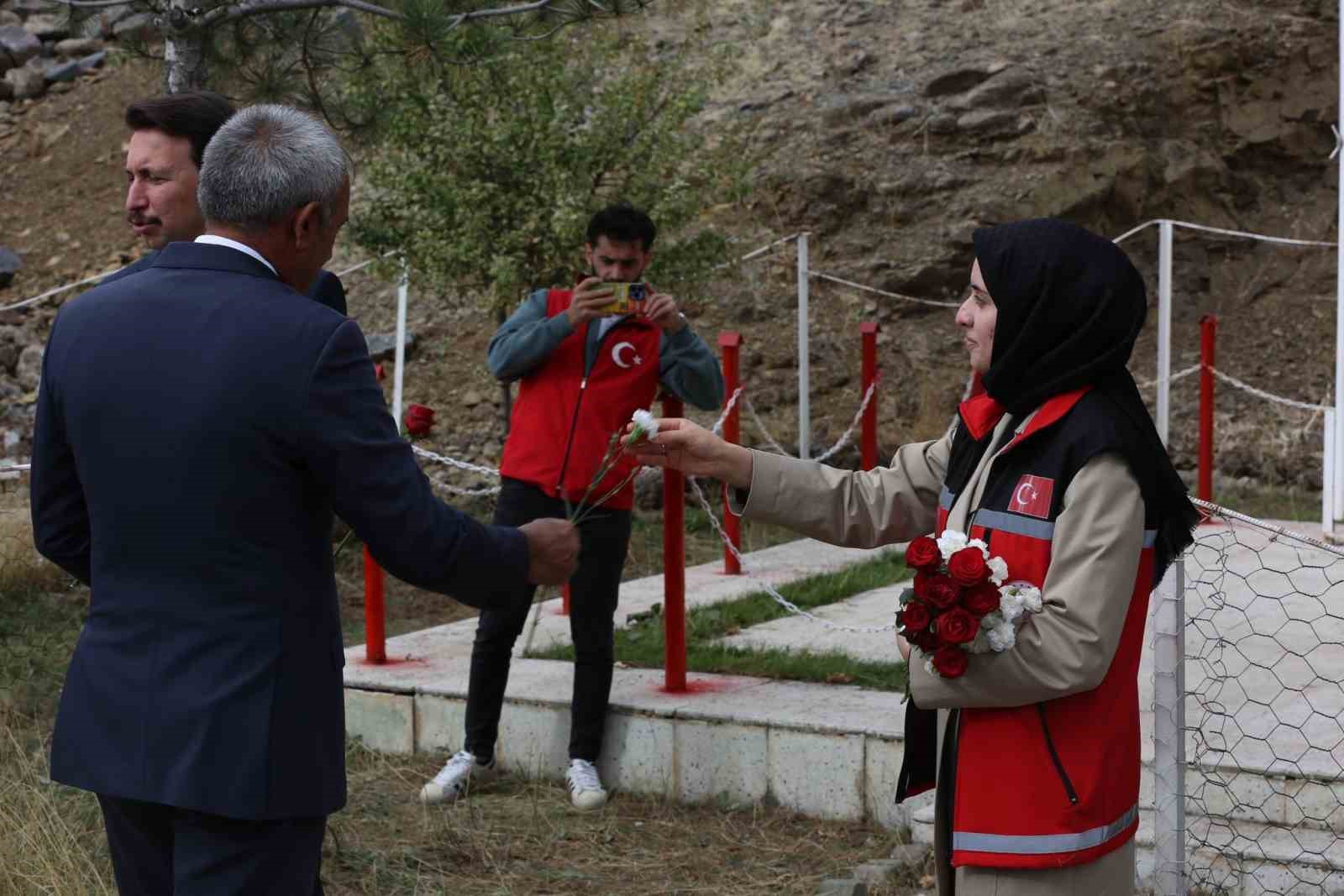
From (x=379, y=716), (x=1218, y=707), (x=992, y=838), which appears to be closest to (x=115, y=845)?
(x=992, y=838)

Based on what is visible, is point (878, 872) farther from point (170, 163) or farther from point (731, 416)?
point (731, 416)

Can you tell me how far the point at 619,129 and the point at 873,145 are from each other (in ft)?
18.7

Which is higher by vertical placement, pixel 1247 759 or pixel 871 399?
pixel 871 399

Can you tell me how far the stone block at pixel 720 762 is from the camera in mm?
5527

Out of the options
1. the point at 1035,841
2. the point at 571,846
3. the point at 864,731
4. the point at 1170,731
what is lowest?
the point at 571,846

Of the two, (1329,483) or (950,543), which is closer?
(950,543)

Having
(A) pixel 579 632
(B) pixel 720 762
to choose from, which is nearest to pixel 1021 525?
(A) pixel 579 632

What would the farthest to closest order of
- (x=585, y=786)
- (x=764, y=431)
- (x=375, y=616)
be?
(x=764, y=431) → (x=375, y=616) → (x=585, y=786)

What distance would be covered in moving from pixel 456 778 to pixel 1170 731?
2.60 m

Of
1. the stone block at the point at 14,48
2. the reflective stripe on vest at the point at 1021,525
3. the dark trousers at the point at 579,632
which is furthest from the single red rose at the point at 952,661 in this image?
the stone block at the point at 14,48

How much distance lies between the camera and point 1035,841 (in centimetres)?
274

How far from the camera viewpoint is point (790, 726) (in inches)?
215

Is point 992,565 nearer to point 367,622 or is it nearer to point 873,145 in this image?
point 367,622

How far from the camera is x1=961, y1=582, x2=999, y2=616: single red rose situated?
8.64 ft
